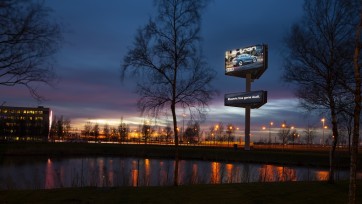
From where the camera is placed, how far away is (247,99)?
82938 mm

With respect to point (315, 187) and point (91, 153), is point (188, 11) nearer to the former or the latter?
point (315, 187)

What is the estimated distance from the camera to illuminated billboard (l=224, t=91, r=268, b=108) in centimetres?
7988

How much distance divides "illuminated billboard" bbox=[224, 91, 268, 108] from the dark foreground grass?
60.5 metres

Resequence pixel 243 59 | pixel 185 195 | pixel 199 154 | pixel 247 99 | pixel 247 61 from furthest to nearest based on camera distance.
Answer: pixel 243 59 → pixel 247 61 → pixel 247 99 → pixel 199 154 → pixel 185 195

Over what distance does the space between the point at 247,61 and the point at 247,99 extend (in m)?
8.08

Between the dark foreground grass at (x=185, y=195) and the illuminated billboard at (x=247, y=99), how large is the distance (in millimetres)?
60533

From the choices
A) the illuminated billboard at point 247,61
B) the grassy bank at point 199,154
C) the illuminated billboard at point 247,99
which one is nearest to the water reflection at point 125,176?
the grassy bank at point 199,154

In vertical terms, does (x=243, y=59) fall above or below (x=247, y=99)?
above

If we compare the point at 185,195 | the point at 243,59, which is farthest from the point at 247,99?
the point at 185,195

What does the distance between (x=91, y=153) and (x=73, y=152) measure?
356 cm

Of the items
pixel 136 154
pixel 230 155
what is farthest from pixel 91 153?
pixel 230 155

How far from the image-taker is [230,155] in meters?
71.0

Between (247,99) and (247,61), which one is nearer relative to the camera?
(247,99)

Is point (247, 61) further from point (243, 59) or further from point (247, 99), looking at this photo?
point (247, 99)
